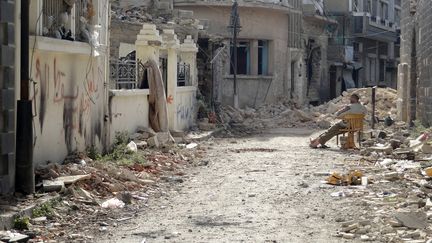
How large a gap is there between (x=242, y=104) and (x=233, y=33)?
3700 millimetres

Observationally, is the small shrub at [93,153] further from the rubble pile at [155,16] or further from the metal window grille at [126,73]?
the rubble pile at [155,16]

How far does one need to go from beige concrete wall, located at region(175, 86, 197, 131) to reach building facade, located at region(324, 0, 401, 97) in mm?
24192

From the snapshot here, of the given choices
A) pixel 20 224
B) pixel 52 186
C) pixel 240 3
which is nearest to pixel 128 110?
pixel 52 186

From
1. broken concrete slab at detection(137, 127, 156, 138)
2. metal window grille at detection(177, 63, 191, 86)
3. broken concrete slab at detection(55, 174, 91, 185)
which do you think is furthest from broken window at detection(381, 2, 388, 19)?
broken concrete slab at detection(55, 174, 91, 185)

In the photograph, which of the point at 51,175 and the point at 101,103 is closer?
the point at 51,175

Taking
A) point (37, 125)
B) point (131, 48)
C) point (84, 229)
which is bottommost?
point (84, 229)

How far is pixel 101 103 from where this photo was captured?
1517cm

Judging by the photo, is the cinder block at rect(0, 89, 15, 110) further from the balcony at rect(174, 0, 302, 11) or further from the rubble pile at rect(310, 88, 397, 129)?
the balcony at rect(174, 0, 302, 11)

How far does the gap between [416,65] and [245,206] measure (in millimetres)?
15559

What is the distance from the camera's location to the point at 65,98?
12867 millimetres

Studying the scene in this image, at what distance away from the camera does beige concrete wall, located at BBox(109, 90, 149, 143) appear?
1652cm

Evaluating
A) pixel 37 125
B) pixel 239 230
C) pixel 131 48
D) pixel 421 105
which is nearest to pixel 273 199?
pixel 239 230

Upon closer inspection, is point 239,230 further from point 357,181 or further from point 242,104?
point 242,104

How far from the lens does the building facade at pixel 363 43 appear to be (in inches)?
1967
